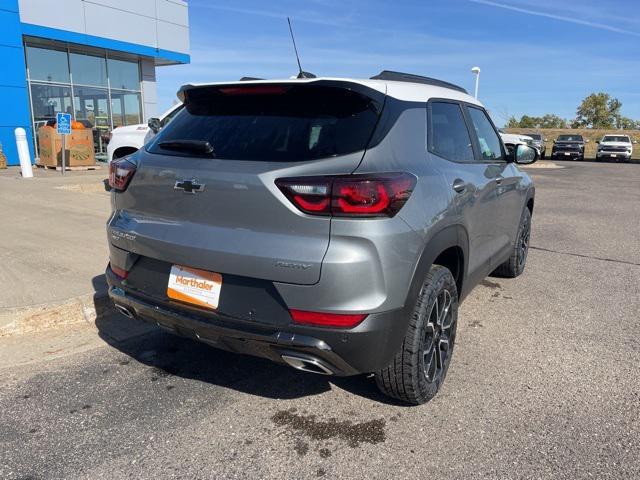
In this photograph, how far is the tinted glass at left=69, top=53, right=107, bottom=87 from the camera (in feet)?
57.6

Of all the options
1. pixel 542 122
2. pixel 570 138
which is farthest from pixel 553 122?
pixel 570 138

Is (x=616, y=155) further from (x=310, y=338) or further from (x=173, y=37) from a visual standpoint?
(x=310, y=338)

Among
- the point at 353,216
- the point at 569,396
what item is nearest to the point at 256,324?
the point at 353,216

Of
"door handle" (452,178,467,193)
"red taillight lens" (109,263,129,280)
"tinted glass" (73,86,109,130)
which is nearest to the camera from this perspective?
"red taillight lens" (109,263,129,280)

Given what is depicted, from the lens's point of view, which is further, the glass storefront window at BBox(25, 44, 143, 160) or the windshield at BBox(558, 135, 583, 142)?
the windshield at BBox(558, 135, 583, 142)

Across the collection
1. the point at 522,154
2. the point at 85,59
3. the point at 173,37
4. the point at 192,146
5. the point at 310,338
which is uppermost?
the point at 173,37

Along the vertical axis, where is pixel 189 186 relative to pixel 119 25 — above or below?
below

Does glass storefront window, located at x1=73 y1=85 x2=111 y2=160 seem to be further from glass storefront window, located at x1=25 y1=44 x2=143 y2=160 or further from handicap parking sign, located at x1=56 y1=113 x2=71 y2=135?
handicap parking sign, located at x1=56 y1=113 x2=71 y2=135

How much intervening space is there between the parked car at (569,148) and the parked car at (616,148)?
111 cm

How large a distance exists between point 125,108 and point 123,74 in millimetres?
1206

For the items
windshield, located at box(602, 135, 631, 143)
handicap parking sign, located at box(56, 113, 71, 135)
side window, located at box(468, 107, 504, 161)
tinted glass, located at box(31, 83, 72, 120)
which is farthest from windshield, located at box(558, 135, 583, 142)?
side window, located at box(468, 107, 504, 161)

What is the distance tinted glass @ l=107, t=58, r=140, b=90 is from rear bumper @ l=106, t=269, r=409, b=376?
1851 cm

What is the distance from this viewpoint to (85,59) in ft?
58.6

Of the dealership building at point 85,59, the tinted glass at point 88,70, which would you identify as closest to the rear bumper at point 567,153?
the dealership building at point 85,59
